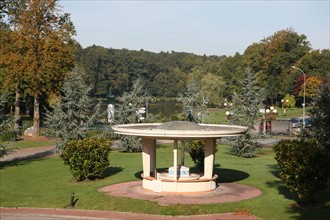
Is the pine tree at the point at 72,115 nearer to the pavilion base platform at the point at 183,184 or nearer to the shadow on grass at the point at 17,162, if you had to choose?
the shadow on grass at the point at 17,162

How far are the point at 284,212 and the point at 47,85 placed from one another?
3449cm

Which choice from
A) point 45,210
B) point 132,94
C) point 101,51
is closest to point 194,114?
point 132,94

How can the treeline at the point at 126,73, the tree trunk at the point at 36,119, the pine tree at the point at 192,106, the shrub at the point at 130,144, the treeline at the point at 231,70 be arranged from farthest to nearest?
the treeline at the point at 126,73, the treeline at the point at 231,70, the tree trunk at the point at 36,119, the pine tree at the point at 192,106, the shrub at the point at 130,144

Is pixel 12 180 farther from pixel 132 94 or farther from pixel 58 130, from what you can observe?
pixel 132 94

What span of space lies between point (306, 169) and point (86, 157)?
1229cm

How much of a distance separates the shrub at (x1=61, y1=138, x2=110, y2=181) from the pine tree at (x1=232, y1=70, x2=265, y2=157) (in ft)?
44.4

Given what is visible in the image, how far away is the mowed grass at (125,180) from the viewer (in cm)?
1908

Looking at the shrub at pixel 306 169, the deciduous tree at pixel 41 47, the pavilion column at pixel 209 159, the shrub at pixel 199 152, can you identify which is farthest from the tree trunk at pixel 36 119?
the shrub at pixel 306 169

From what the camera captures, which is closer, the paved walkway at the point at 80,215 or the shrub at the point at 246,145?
the paved walkway at the point at 80,215

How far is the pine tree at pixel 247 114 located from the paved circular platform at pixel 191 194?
1161cm

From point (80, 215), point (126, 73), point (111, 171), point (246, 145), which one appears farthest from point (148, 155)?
point (126, 73)

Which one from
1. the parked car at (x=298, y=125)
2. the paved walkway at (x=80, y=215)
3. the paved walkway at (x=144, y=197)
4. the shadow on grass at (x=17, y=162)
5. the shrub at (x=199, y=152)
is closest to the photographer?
the paved walkway at (x=80, y=215)

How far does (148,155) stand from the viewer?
78.6ft

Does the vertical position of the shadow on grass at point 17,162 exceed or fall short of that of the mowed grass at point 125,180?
it falls short
